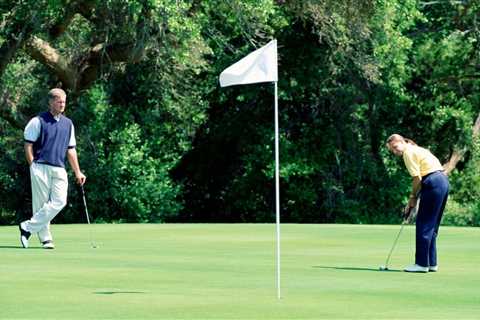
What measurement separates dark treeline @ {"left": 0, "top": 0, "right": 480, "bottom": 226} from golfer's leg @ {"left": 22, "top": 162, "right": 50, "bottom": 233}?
17342 mm

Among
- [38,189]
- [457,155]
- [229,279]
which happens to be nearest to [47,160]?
[38,189]

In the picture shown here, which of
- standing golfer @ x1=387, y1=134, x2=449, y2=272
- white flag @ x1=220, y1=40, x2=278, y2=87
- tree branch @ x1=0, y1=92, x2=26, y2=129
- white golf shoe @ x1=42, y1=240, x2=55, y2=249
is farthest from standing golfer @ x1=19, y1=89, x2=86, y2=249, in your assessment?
tree branch @ x1=0, y1=92, x2=26, y2=129

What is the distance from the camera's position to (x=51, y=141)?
A: 20141 millimetres

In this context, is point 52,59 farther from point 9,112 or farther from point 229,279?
point 229,279

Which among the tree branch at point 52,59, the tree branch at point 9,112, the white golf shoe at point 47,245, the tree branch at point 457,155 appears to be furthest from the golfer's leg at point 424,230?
the tree branch at point 457,155

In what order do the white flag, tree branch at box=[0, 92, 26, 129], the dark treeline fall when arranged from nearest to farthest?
the white flag → tree branch at box=[0, 92, 26, 129] → the dark treeline

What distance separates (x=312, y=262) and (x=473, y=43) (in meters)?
26.1

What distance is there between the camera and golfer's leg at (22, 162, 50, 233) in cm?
2022

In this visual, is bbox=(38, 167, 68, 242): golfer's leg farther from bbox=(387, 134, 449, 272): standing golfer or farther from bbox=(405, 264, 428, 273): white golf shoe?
bbox=(405, 264, 428, 273): white golf shoe

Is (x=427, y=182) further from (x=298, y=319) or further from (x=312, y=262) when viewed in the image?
(x=298, y=319)

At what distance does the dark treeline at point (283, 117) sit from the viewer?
39.3m

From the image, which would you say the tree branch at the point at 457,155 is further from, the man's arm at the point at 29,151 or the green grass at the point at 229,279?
the man's arm at the point at 29,151

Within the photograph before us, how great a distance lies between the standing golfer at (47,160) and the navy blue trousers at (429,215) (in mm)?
6065

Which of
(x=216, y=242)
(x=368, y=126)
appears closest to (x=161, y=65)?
(x=368, y=126)
